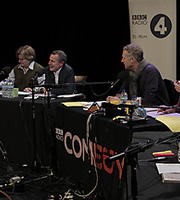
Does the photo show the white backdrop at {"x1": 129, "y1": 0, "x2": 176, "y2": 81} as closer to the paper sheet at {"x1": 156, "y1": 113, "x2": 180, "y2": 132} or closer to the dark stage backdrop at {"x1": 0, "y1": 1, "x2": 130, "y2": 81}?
the dark stage backdrop at {"x1": 0, "y1": 1, "x2": 130, "y2": 81}

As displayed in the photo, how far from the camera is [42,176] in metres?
3.68

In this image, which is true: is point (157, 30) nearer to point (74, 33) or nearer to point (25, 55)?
point (74, 33)

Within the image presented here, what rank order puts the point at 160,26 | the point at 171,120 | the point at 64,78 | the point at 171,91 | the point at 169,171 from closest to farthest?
the point at 169,171, the point at 171,120, the point at 171,91, the point at 64,78, the point at 160,26

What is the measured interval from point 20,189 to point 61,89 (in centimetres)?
146

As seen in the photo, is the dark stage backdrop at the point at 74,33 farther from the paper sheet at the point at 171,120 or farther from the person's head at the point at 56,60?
the paper sheet at the point at 171,120

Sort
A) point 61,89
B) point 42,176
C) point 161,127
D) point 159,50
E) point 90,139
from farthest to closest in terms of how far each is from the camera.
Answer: point 159,50 → point 61,89 → point 42,176 → point 90,139 → point 161,127

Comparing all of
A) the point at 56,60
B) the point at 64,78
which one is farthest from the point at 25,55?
the point at 64,78

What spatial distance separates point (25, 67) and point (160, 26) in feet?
7.11

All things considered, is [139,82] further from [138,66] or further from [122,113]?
[122,113]

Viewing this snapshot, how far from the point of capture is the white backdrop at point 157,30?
18.2ft

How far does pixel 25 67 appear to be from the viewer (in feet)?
16.2

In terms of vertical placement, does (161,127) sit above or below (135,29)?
below

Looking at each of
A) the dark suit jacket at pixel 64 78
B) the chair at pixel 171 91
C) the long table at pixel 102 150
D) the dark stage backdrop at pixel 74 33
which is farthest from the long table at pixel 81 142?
the dark stage backdrop at pixel 74 33

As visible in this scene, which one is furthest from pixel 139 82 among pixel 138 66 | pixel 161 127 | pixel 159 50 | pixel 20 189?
pixel 159 50
